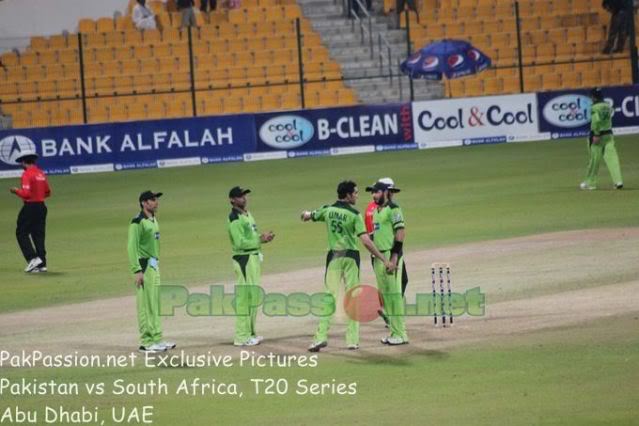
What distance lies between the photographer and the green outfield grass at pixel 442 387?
1342 centimetres

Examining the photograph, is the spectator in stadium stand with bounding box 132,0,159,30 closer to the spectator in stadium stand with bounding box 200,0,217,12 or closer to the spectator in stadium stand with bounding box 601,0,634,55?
the spectator in stadium stand with bounding box 200,0,217,12

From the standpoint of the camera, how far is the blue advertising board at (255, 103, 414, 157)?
37906mm

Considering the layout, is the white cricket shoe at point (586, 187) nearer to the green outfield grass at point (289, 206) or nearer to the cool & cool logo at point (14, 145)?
the green outfield grass at point (289, 206)

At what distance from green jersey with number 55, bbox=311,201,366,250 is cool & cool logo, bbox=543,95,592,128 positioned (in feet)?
75.4

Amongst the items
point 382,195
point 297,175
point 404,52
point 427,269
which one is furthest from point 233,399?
point 404,52

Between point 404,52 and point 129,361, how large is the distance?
28097 mm

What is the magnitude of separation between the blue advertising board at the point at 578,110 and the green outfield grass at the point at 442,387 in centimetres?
2205

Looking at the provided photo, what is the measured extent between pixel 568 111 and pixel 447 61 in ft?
12.3

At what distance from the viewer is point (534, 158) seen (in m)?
36.5

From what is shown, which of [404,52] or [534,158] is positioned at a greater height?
[404,52]

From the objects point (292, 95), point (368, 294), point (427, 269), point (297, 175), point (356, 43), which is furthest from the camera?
point (356, 43)

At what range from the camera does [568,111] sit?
126 feet

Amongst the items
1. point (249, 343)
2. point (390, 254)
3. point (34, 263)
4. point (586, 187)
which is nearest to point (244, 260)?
point (249, 343)

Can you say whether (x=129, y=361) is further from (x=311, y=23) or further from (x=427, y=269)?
(x=311, y=23)
